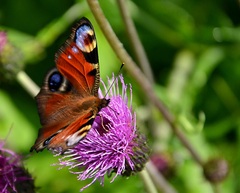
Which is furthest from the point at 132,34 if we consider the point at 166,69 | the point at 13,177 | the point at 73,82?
the point at 166,69

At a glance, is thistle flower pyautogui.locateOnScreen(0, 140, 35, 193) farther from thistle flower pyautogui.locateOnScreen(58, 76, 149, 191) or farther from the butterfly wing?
the butterfly wing

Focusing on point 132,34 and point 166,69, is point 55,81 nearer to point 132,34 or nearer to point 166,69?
point 132,34

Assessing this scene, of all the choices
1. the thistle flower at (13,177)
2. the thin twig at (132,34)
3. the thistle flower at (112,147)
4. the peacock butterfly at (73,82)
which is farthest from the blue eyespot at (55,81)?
the thin twig at (132,34)

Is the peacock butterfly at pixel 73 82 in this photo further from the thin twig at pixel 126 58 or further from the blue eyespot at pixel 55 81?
the thin twig at pixel 126 58

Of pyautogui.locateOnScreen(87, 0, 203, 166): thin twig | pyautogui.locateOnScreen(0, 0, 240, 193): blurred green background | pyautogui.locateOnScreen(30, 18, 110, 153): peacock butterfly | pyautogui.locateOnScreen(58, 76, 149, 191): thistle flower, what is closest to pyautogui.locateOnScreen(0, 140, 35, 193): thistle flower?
pyautogui.locateOnScreen(58, 76, 149, 191): thistle flower

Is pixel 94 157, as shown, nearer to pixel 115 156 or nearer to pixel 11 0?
pixel 115 156

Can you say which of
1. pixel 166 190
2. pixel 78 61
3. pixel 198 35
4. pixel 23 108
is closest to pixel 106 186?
pixel 166 190
